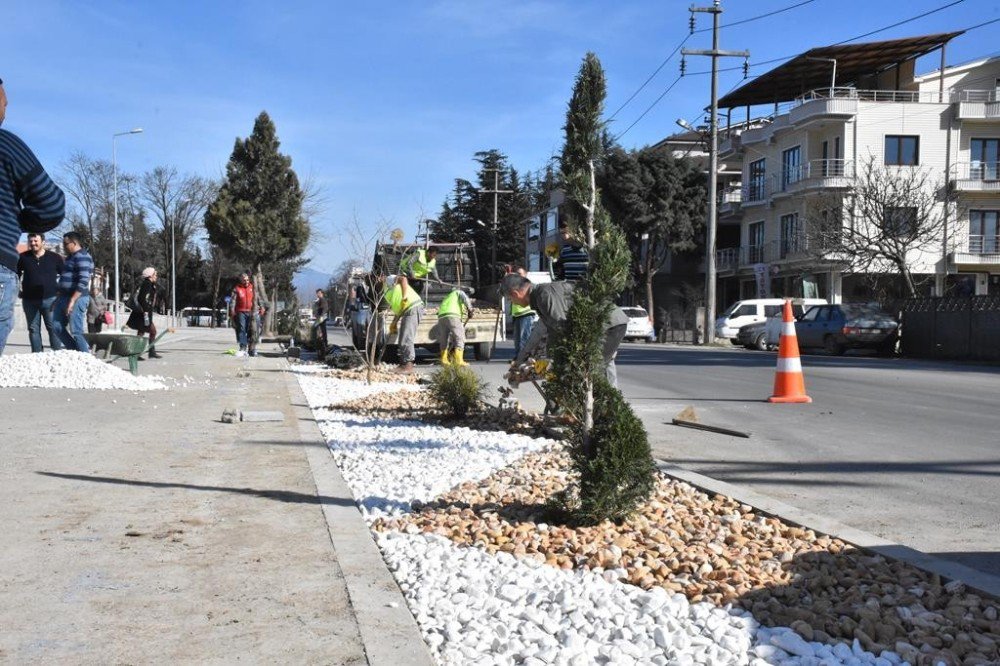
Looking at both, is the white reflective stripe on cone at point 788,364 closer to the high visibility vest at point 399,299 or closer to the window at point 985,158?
the high visibility vest at point 399,299

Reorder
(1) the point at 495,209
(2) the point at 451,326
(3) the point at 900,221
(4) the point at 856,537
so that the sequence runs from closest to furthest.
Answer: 1. (4) the point at 856,537
2. (2) the point at 451,326
3. (3) the point at 900,221
4. (1) the point at 495,209

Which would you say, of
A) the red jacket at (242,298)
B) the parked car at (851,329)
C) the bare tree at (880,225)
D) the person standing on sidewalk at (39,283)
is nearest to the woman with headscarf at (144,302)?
the red jacket at (242,298)

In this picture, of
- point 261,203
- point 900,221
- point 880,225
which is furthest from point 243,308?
point 900,221

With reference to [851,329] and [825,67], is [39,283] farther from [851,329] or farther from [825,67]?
[825,67]

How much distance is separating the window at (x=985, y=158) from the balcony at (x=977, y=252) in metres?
2.78

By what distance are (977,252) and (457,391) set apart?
3923 centimetres

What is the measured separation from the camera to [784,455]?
24.6ft

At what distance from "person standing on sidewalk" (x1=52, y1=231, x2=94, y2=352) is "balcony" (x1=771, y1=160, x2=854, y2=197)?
3430 cm

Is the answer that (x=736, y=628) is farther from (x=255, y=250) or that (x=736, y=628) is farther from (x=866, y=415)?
(x=255, y=250)

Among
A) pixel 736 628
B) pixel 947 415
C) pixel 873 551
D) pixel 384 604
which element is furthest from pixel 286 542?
pixel 947 415

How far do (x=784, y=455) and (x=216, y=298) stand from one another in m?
66.5

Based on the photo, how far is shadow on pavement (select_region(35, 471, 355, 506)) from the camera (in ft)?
16.9

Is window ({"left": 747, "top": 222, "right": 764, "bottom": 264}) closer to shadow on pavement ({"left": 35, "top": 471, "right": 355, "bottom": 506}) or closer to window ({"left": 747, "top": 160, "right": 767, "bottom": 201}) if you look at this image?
window ({"left": 747, "top": 160, "right": 767, "bottom": 201})

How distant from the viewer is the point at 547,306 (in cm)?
621
